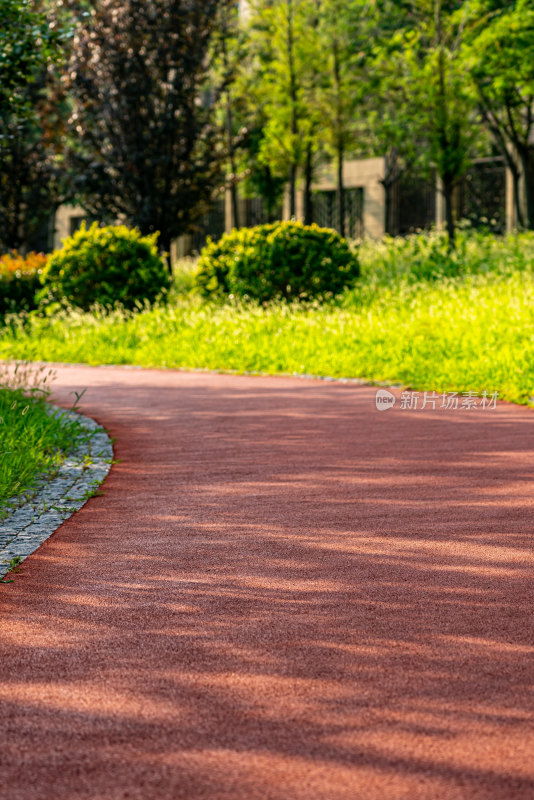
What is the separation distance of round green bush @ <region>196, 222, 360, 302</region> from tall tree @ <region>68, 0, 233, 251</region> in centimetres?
412

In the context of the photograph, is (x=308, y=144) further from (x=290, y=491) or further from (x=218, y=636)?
(x=218, y=636)

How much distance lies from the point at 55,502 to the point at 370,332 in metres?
9.48

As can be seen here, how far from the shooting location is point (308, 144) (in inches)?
1180

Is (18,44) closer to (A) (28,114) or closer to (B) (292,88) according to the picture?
(A) (28,114)

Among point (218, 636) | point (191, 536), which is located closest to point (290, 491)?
point (191, 536)

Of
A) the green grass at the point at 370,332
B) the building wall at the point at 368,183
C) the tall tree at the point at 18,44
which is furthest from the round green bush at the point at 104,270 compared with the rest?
the building wall at the point at 368,183

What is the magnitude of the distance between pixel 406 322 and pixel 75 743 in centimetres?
1358

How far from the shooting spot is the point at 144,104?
23.7 m

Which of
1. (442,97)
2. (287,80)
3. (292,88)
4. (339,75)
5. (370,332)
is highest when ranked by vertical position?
(339,75)

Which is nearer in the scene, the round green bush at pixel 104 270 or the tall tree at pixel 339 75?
the round green bush at pixel 104 270

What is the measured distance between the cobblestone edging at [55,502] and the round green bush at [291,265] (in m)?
11.0

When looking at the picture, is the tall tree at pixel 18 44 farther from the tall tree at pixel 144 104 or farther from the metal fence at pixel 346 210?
the metal fence at pixel 346 210

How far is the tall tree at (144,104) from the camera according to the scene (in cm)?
2348

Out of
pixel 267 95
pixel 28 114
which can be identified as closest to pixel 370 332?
pixel 28 114
